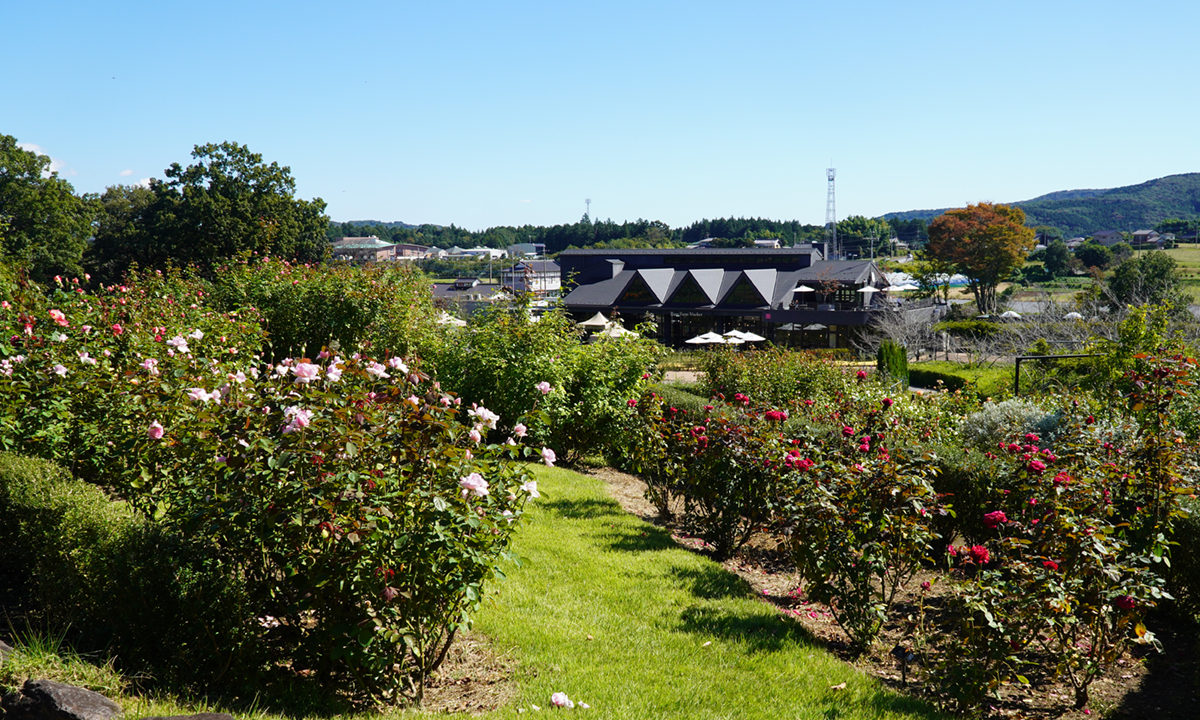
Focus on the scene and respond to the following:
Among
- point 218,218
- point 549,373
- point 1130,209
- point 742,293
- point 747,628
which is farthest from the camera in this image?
point 1130,209

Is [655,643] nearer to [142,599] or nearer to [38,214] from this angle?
[142,599]

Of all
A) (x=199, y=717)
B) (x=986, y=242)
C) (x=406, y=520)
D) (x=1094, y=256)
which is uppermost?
(x=986, y=242)

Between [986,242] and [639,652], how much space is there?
195ft

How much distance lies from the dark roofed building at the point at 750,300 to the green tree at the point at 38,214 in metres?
25.7

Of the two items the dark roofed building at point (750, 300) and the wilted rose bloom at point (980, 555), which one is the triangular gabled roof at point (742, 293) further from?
the wilted rose bloom at point (980, 555)

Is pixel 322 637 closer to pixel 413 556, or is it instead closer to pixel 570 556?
pixel 413 556

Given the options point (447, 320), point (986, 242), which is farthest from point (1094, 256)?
point (447, 320)

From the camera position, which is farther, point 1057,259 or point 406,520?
point 1057,259

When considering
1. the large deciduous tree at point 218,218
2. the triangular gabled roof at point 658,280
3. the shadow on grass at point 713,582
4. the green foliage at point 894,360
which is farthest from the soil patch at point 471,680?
the triangular gabled roof at point 658,280

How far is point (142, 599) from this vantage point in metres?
3.11

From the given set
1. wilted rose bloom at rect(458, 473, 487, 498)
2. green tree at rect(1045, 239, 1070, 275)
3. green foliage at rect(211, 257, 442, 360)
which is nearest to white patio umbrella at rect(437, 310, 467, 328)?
green foliage at rect(211, 257, 442, 360)

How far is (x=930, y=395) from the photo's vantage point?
10.8 metres

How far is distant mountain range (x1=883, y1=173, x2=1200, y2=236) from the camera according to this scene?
164 meters

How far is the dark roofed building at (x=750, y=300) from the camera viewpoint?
3872 centimetres
